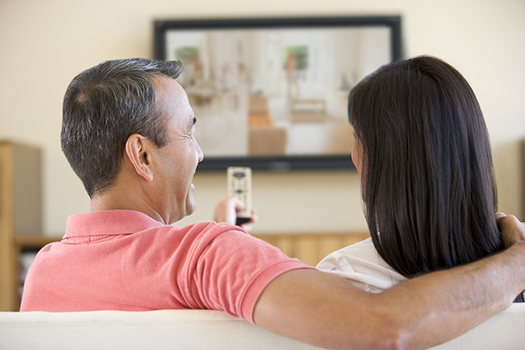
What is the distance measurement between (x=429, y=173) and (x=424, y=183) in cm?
2

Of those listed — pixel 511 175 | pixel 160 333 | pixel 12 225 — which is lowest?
pixel 12 225

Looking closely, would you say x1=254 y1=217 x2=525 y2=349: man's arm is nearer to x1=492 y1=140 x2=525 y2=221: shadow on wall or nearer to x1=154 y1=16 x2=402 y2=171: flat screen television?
x1=154 y1=16 x2=402 y2=171: flat screen television

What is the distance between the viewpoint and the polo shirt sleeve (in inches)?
23.0

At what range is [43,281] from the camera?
0.75 meters

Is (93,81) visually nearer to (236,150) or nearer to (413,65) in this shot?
(413,65)

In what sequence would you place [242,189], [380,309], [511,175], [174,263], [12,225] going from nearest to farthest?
[380,309] → [174,263] → [242,189] → [12,225] → [511,175]

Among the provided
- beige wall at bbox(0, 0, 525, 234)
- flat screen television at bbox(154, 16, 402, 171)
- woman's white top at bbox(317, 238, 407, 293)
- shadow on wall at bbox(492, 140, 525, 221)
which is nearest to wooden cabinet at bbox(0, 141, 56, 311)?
beige wall at bbox(0, 0, 525, 234)

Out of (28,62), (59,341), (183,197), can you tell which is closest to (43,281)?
(59,341)

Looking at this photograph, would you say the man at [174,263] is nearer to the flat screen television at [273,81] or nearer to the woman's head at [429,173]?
the woman's head at [429,173]

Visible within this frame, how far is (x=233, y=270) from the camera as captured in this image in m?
0.61

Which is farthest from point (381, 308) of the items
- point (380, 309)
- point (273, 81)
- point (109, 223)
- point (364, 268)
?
point (273, 81)

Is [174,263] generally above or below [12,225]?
above

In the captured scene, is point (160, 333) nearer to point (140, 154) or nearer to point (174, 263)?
point (174, 263)

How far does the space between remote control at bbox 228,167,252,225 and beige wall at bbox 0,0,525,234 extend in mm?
1172
